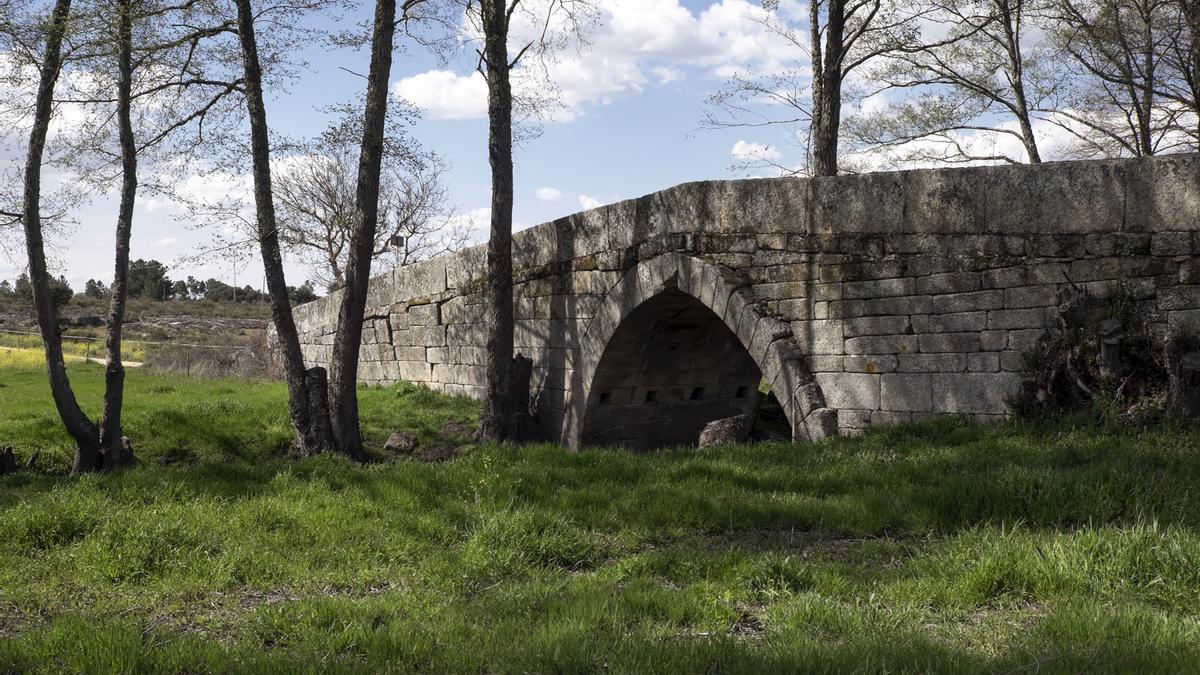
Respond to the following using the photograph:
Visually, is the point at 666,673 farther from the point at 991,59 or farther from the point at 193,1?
the point at 991,59

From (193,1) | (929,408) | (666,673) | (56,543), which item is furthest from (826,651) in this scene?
(193,1)

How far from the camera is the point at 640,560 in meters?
4.68

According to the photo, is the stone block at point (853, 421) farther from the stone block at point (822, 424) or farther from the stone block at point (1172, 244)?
the stone block at point (1172, 244)

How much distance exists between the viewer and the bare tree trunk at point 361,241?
10.1 m

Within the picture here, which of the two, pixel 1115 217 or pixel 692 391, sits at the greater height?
pixel 1115 217

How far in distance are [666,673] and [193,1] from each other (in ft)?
31.5

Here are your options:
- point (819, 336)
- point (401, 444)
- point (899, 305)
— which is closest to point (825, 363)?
point (819, 336)

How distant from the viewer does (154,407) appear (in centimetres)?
1291

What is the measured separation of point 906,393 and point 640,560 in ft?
12.9

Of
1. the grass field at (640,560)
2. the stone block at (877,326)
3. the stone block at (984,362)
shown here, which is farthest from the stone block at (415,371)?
the stone block at (984,362)

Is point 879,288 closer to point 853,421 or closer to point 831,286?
point 831,286

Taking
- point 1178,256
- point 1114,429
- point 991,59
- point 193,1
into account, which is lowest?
point 1114,429

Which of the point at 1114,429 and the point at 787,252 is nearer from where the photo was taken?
the point at 1114,429

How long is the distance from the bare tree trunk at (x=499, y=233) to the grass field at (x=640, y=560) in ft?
12.2
